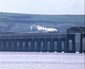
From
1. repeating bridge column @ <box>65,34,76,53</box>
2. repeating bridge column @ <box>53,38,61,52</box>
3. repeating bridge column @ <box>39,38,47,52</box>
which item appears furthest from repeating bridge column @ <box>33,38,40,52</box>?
repeating bridge column @ <box>65,34,76,53</box>

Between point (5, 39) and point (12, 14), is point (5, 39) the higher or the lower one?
the lower one

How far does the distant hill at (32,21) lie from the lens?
2467 millimetres

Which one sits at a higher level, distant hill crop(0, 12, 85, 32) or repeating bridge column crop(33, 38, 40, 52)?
distant hill crop(0, 12, 85, 32)

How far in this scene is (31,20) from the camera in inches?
97.2

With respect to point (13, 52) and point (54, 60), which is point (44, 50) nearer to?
point (54, 60)

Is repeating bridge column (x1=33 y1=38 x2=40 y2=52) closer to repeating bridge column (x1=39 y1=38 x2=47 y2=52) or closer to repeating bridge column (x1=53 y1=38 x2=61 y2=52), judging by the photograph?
repeating bridge column (x1=39 y1=38 x2=47 y2=52)

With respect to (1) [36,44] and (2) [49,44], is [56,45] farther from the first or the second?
(1) [36,44]

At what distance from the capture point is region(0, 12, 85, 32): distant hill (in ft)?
8.09

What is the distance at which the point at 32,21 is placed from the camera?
246 centimetres

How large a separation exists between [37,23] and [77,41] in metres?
0.42

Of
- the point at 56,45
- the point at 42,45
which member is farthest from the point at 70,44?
the point at 42,45

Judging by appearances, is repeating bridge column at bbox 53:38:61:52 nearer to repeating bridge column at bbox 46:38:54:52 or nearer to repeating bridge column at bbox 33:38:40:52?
repeating bridge column at bbox 46:38:54:52

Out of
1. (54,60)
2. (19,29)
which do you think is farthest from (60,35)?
(19,29)

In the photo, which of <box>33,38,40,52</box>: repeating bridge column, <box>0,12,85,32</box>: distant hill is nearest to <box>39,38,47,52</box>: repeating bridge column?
<box>33,38,40,52</box>: repeating bridge column
